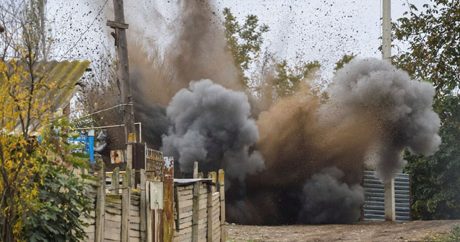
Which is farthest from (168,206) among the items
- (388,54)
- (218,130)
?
(218,130)

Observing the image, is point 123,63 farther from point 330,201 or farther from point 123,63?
point 330,201

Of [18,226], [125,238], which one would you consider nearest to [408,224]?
[125,238]

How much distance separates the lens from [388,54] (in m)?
26.1

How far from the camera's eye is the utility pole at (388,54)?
25641mm

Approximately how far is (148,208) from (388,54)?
1507 cm

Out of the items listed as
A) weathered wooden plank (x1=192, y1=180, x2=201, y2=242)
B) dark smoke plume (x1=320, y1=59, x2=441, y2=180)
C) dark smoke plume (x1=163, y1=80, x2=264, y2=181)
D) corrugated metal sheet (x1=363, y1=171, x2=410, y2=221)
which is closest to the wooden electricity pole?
weathered wooden plank (x1=192, y1=180, x2=201, y2=242)

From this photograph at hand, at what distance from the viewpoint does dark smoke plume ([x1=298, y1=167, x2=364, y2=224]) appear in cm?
2956

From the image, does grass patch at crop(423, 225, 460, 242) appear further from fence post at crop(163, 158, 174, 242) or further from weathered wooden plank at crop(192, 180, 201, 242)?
fence post at crop(163, 158, 174, 242)

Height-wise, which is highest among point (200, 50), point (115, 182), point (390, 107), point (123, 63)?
point (200, 50)

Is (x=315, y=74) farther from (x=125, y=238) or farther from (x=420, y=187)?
(x=125, y=238)

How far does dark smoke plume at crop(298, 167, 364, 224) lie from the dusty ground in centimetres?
369

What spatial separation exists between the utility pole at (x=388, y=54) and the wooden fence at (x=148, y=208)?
10.6 meters

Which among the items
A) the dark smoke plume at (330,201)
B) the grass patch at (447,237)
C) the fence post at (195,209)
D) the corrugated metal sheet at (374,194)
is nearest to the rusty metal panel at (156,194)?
the fence post at (195,209)

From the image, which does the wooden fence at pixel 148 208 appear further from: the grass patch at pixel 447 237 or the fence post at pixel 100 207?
the grass patch at pixel 447 237
